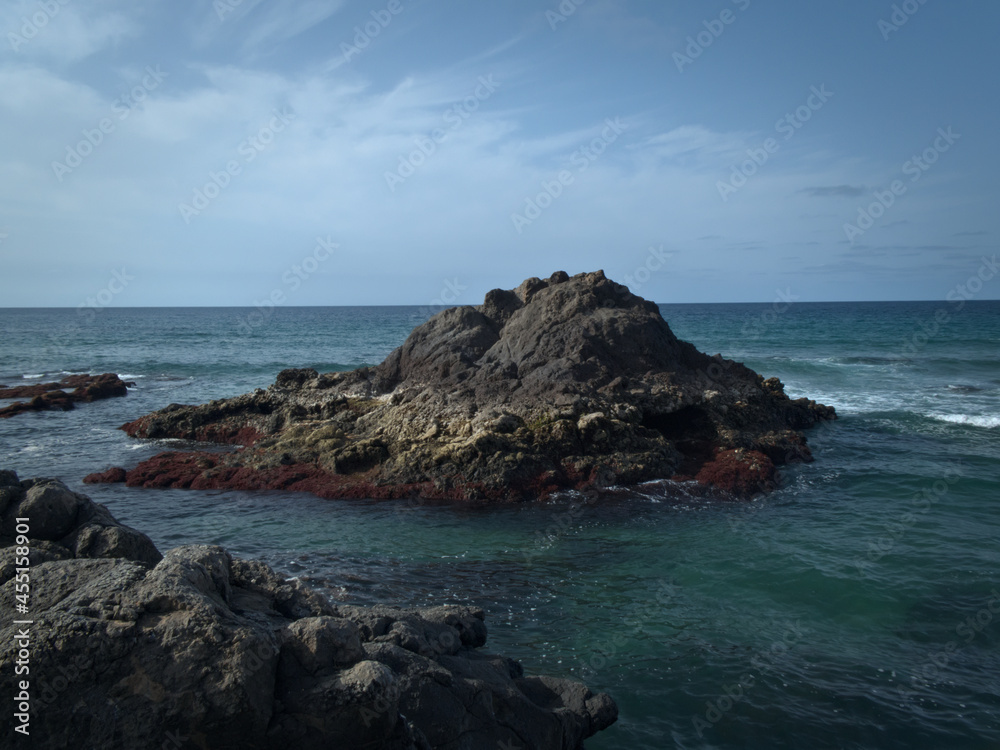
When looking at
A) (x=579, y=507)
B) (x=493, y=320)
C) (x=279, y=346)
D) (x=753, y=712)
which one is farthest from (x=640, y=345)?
(x=279, y=346)

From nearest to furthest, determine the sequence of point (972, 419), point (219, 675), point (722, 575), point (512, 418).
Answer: point (219, 675) < point (722, 575) < point (512, 418) < point (972, 419)

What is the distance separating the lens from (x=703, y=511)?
46.1ft

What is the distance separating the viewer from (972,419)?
24047 millimetres

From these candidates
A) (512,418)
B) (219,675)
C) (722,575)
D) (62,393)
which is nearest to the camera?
(219,675)

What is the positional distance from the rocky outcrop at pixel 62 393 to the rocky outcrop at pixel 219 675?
26.4 meters

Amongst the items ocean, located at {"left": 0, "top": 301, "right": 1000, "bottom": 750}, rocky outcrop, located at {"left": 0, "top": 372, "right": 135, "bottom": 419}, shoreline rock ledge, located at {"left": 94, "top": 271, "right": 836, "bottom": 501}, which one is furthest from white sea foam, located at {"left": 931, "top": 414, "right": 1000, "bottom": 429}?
rocky outcrop, located at {"left": 0, "top": 372, "right": 135, "bottom": 419}

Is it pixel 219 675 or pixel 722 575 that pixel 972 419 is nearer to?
pixel 722 575

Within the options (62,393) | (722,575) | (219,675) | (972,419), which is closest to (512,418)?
(722,575)

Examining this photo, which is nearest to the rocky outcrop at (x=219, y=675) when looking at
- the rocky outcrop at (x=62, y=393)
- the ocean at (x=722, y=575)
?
the ocean at (x=722, y=575)

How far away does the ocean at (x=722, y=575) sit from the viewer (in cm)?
759

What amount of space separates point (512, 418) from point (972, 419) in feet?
60.3

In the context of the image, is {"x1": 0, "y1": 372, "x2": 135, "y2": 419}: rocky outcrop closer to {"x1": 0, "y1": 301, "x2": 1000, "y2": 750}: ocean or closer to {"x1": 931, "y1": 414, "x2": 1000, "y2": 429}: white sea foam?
{"x1": 0, "y1": 301, "x2": 1000, "y2": 750}: ocean

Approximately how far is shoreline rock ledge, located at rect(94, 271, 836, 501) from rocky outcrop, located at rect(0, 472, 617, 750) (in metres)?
8.82

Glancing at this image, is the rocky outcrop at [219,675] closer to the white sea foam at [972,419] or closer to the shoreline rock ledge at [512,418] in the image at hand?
the shoreline rock ledge at [512,418]
